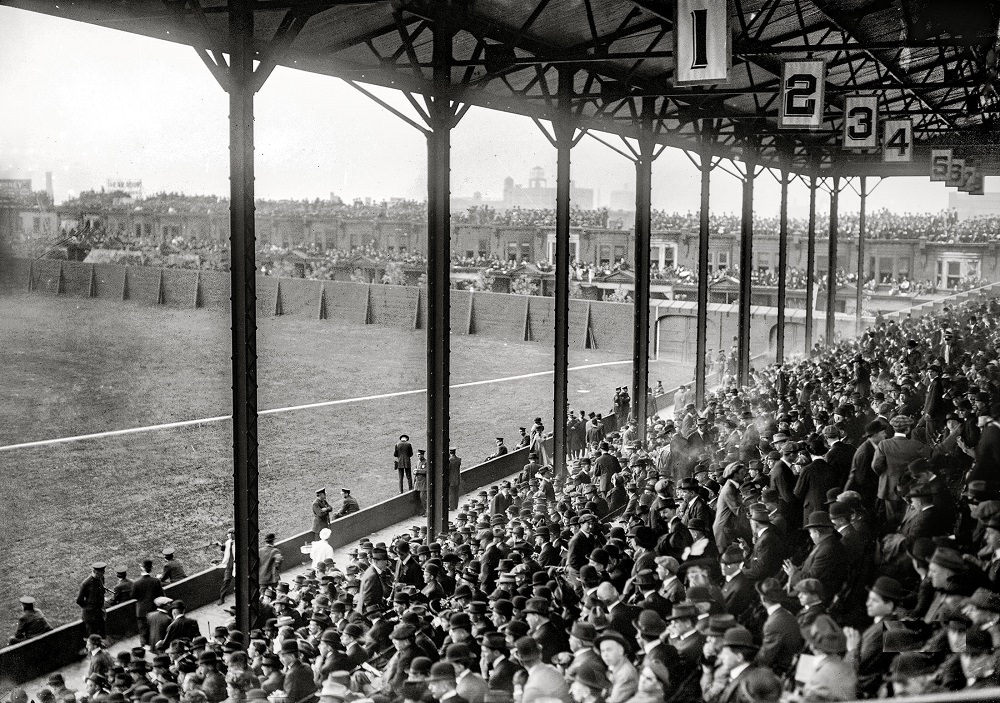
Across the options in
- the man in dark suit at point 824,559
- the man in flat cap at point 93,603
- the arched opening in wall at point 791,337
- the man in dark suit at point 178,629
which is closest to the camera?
the man in dark suit at point 824,559

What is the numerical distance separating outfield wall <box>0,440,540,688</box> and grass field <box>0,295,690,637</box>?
325 cm

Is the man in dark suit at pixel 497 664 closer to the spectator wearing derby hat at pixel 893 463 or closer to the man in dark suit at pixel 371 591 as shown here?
the man in dark suit at pixel 371 591

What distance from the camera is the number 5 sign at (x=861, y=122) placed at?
16203 mm

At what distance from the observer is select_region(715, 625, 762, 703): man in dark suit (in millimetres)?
4316

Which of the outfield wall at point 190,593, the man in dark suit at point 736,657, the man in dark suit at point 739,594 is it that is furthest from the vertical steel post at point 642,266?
the man in dark suit at point 736,657

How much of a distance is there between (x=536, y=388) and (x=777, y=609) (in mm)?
35572

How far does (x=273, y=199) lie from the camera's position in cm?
8731

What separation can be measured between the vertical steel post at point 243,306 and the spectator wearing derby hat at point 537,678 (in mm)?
5581

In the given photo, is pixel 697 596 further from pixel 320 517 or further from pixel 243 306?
pixel 320 517

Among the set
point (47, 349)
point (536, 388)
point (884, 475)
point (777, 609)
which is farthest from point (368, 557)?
point (47, 349)

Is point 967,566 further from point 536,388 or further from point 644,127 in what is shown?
point 536,388

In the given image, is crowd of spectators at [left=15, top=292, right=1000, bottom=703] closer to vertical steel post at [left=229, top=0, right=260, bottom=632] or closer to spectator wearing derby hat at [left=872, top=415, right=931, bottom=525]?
spectator wearing derby hat at [left=872, top=415, right=931, bottom=525]

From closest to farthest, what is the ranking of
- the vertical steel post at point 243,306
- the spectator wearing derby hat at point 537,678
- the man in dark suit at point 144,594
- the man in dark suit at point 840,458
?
the spectator wearing derby hat at point 537,678 < the man in dark suit at point 840,458 < the vertical steel post at point 243,306 < the man in dark suit at point 144,594

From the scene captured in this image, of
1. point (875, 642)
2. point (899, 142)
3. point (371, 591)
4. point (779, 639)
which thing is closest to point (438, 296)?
point (371, 591)
